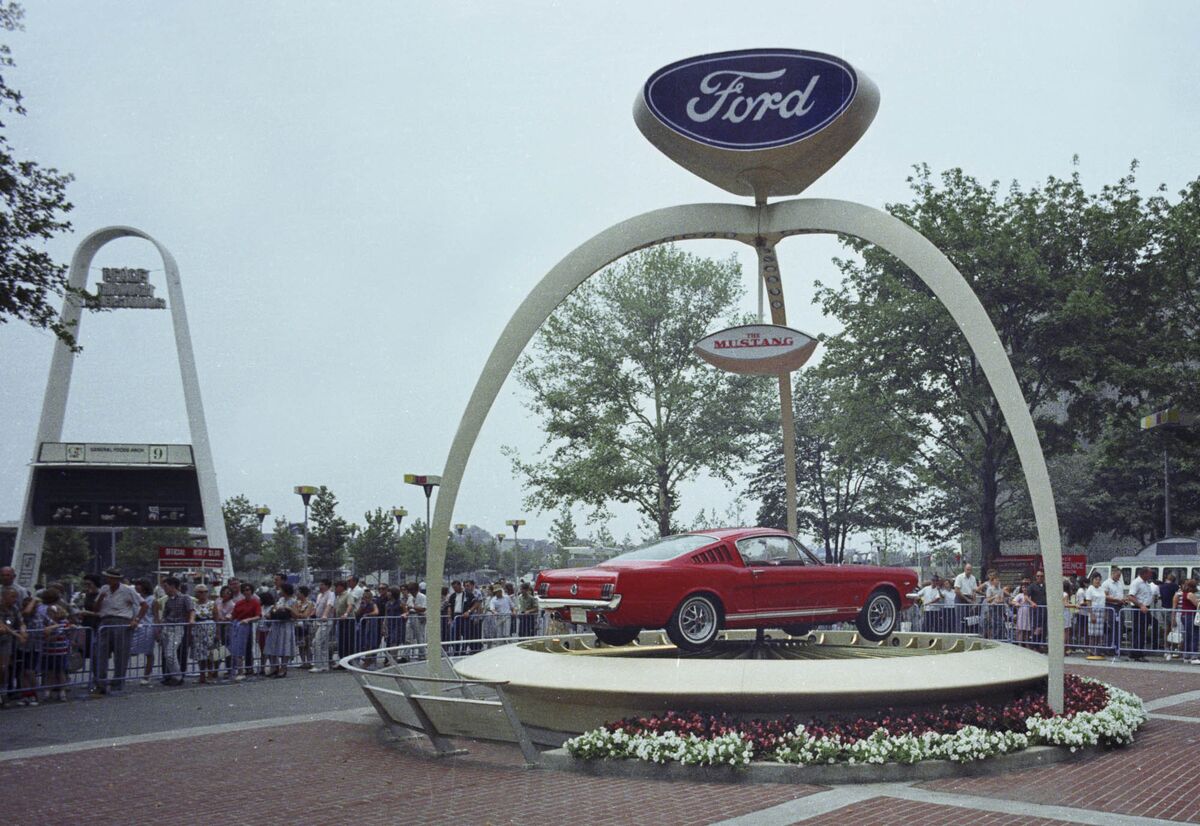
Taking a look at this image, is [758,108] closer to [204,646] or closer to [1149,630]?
[204,646]

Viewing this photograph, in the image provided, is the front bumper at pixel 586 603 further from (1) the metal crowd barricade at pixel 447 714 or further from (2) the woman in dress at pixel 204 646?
(2) the woman in dress at pixel 204 646

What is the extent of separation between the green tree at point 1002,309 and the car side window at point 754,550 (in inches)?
856

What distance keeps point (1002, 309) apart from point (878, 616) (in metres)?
21.6

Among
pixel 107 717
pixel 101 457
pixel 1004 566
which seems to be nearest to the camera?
pixel 107 717

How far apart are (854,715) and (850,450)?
26.2 m

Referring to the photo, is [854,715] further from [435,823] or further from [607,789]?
[435,823]

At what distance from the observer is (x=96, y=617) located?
18250 millimetres

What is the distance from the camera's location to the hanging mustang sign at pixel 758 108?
12.9 m

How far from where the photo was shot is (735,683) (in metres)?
A: 11.4

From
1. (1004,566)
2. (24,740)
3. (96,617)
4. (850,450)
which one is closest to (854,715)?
(24,740)

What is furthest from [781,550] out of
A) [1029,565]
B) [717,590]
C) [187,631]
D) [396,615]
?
[1029,565]

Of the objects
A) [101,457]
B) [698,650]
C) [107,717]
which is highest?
[101,457]

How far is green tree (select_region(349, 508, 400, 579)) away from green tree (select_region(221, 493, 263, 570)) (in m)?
7.05

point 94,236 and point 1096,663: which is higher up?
point 94,236
